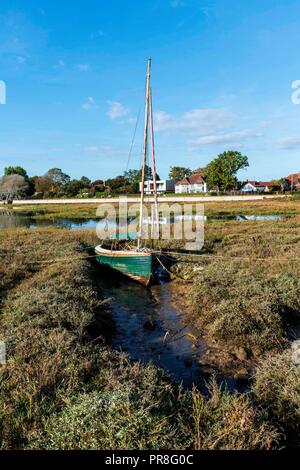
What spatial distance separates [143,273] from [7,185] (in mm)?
99551

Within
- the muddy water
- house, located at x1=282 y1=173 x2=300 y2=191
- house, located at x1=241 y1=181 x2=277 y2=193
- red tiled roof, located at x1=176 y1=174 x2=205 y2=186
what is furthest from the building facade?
the muddy water

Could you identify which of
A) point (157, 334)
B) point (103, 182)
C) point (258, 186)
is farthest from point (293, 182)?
point (157, 334)

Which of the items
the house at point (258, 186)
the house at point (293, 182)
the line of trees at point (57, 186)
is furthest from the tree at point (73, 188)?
the house at point (293, 182)

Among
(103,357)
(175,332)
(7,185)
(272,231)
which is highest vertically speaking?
(7,185)

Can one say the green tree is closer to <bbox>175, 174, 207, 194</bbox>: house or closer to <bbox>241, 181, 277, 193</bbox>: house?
<bbox>175, 174, 207, 194</bbox>: house

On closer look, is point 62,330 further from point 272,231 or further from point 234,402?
point 272,231

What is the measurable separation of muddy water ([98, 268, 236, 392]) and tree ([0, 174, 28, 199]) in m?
97.4

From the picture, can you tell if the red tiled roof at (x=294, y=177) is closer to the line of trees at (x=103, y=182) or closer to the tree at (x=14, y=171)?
the line of trees at (x=103, y=182)

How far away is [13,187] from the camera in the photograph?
10356cm

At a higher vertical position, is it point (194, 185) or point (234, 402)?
point (194, 185)

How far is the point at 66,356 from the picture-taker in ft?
23.3

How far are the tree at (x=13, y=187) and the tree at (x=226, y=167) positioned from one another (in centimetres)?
5996

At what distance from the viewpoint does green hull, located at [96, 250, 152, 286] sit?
1614 cm

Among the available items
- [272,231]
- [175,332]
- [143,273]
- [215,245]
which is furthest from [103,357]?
[272,231]
